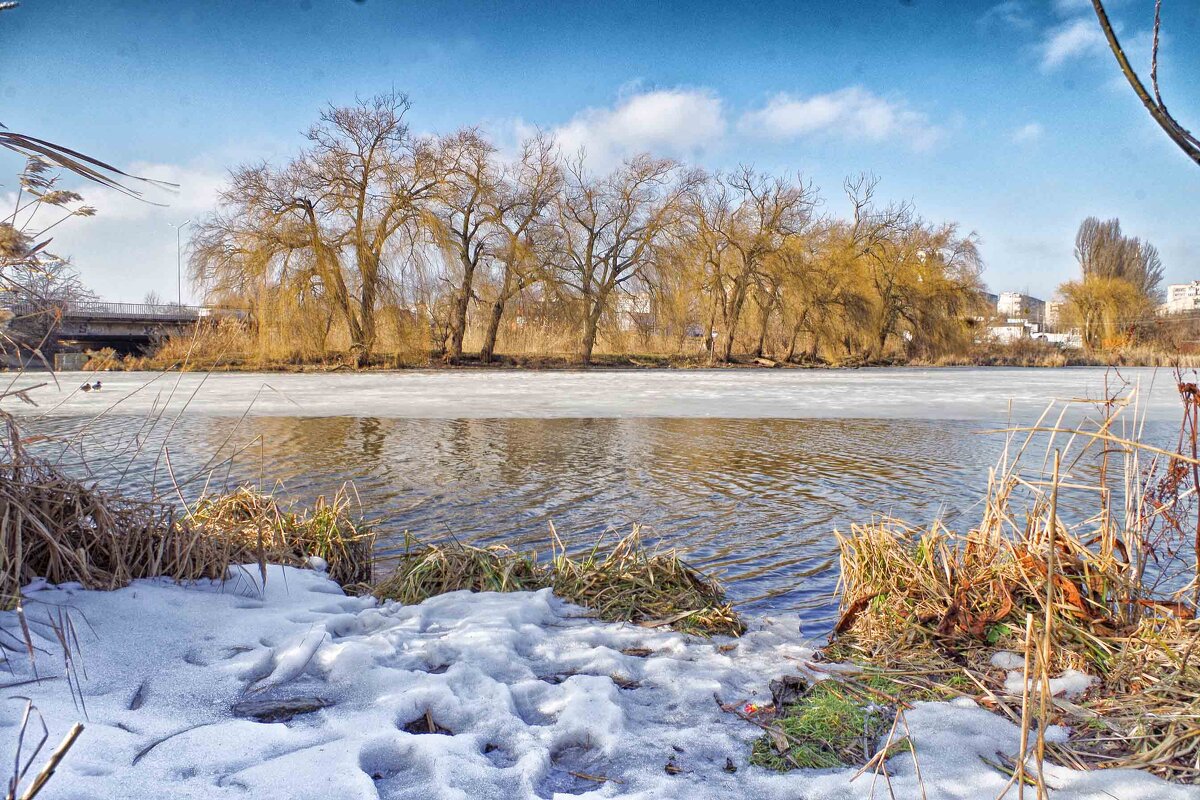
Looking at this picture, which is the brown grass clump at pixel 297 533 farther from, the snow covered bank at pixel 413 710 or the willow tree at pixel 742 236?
the willow tree at pixel 742 236

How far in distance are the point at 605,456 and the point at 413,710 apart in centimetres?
709

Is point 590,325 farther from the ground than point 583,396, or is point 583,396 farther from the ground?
point 590,325

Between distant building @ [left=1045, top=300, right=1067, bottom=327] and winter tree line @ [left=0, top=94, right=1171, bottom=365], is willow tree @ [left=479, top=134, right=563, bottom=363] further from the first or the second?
distant building @ [left=1045, top=300, right=1067, bottom=327]

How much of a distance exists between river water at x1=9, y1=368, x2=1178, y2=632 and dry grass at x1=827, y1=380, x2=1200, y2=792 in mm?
439

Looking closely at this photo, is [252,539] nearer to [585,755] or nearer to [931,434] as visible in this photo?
[585,755]

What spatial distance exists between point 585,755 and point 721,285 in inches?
1279

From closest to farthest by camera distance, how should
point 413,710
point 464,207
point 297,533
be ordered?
1. point 413,710
2. point 297,533
3. point 464,207

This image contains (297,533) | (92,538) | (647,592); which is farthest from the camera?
(297,533)

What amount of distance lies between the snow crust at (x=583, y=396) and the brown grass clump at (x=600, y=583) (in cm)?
844

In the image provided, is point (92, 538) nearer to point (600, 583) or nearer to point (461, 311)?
point (600, 583)

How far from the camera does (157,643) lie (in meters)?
2.64

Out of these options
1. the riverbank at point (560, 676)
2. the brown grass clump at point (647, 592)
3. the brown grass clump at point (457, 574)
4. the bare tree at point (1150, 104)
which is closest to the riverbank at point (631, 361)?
the brown grass clump at point (457, 574)

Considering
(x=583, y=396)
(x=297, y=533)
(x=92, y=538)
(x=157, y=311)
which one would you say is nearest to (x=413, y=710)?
(x=92, y=538)

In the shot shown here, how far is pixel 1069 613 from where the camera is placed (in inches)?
114
